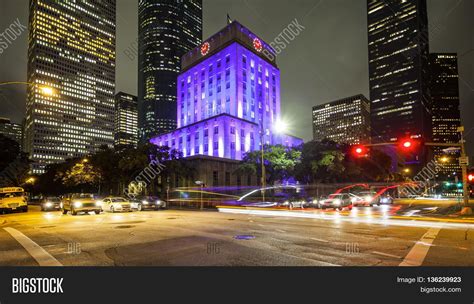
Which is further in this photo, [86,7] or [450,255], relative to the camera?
[86,7]

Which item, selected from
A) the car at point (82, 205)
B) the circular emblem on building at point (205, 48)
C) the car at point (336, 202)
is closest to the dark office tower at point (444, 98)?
the circular emblem on building at point (205, 48)

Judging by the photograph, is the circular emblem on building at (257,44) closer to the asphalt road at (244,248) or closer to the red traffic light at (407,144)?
the red traffic light at (407,144)

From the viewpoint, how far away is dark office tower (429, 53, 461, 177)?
13675 cm

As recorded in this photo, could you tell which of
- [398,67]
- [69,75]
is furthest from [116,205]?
[69,75]

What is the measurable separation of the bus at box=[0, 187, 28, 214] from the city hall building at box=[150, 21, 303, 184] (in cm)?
4817

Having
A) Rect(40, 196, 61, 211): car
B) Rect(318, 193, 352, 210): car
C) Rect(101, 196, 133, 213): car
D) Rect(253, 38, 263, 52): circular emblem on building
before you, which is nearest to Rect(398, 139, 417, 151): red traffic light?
Rect(318, 193, 352, 210): car

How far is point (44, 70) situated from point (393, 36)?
648 ft

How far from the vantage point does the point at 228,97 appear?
88312mm

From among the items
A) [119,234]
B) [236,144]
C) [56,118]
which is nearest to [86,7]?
[56,118]

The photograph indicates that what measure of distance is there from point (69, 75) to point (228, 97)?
138262 millimetres

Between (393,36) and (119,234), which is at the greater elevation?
(393,36)
